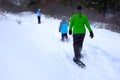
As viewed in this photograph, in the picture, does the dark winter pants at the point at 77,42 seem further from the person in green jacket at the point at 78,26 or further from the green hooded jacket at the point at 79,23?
the green hooded jacket at the point at 79,23

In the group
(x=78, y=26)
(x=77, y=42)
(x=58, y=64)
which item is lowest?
(x=58, y=64)

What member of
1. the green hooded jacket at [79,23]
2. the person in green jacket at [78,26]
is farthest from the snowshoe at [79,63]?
the green hooded jacket at [79,23]

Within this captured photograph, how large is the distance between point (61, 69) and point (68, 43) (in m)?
4.22

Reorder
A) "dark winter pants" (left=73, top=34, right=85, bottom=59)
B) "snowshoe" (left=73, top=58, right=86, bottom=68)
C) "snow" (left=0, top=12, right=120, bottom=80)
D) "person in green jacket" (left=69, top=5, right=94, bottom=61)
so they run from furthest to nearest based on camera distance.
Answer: "dark winter pants" (left=73, top=34, right=85, bottom=59)
"person in green jacket" (left=69, top=5, right=94, bottom=61)
"snowshoe" (left=73, top=58, right=86, bottom=68)
"snow" (left=0, top=12, right=120, bottom=80)

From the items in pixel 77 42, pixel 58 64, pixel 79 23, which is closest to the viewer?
pixel 58 64

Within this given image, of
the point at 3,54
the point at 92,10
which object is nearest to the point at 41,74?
the point at 3,54

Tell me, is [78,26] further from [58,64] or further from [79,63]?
[58,64]

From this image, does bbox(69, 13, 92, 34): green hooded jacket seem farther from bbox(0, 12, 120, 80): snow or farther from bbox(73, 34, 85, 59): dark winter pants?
bbox(0, 12, 120, 80): snow

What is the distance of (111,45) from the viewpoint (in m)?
10.6

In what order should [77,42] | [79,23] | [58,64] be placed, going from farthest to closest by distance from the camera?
[77,42]
[79,23]
[58,64]

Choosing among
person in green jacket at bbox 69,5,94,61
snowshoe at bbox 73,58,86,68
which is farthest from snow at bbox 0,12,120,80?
person in green jacket at bbox 69,5,94,61

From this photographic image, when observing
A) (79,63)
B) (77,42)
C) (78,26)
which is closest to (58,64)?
(79,63)

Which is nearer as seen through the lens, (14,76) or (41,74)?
(14,76)

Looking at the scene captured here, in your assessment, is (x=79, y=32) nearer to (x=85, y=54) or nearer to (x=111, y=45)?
(x=85, y=54)
